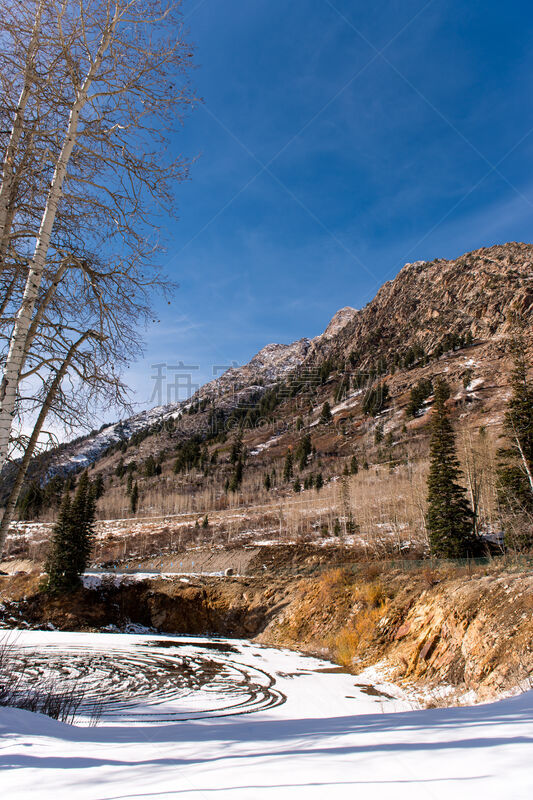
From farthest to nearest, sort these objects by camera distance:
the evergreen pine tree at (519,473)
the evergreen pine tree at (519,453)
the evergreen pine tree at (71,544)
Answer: the evergreen pine tree at (71,544) < the evergreen pine tree at (519,453) < the evergreen pine tree at (519,473)

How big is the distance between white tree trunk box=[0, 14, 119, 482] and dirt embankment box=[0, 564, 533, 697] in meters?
10.5

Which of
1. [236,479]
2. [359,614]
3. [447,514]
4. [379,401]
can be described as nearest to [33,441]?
[359,614]

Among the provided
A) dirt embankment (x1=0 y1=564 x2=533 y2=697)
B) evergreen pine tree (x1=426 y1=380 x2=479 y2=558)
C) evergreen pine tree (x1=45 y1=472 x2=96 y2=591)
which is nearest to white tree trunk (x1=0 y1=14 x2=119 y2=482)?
dirt embankment (x1=0 y1=564 x2=533 y2=697)

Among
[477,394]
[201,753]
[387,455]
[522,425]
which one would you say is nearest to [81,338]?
[201,753]

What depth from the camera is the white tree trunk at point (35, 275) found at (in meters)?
5.41

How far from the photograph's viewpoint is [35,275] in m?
5.88

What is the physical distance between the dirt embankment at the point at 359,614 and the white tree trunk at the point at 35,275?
10.5 metres

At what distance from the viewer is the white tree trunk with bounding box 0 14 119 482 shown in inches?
213

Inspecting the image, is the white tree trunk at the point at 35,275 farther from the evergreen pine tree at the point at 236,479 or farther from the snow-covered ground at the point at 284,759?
the evergreen pine tree at the point at 236,479

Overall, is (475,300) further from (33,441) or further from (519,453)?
(33,441)

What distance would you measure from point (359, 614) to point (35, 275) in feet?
66.0

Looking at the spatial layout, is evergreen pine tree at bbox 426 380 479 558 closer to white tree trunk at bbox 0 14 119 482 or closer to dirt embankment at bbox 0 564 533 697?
dirt embankment at bbox 0 564 533 697

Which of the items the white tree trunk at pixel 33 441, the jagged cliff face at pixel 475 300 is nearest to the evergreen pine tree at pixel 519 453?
the white tree trunk at pixel 33 441

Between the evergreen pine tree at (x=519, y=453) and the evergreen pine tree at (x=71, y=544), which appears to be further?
the evergreen pine tree at (x=71, y=544)
